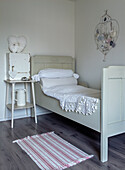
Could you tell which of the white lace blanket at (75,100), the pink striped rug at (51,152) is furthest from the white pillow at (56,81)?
the pink striped rug at (51,152)

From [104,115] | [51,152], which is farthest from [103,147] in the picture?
[51,152]

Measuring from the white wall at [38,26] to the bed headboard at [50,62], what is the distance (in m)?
0.15

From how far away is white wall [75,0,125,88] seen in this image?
287cm

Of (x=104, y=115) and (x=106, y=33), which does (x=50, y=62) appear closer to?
(x=106, y=33)

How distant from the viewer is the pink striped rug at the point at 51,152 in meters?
1.82

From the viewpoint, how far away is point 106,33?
3123 millimetres

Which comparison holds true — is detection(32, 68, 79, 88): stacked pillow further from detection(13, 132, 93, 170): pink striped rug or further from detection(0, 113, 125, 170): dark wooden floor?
detection(13, 132, 93, 170): pink striped rug

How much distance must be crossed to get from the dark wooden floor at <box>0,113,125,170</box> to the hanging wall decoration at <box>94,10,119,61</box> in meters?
1.45

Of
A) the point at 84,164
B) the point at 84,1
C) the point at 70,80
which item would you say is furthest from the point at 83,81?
the point at 84,164

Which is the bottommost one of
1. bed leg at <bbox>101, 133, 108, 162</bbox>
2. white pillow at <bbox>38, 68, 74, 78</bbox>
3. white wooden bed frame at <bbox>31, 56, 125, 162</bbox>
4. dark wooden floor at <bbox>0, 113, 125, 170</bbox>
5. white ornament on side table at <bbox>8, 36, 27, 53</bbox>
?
dark wooden floor at <bbox>0, 113, 125, 170</bbox>

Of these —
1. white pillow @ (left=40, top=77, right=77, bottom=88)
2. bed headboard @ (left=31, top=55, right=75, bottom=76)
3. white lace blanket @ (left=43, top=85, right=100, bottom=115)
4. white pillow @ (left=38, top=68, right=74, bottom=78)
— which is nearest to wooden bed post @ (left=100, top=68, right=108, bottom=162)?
white lace blanket @ (left=43, top=85, right=100, bottom=115)

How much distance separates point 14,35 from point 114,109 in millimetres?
2314

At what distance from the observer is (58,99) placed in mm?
2572

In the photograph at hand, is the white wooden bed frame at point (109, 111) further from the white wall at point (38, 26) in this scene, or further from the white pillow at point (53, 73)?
the white wall at point (38, 26)
